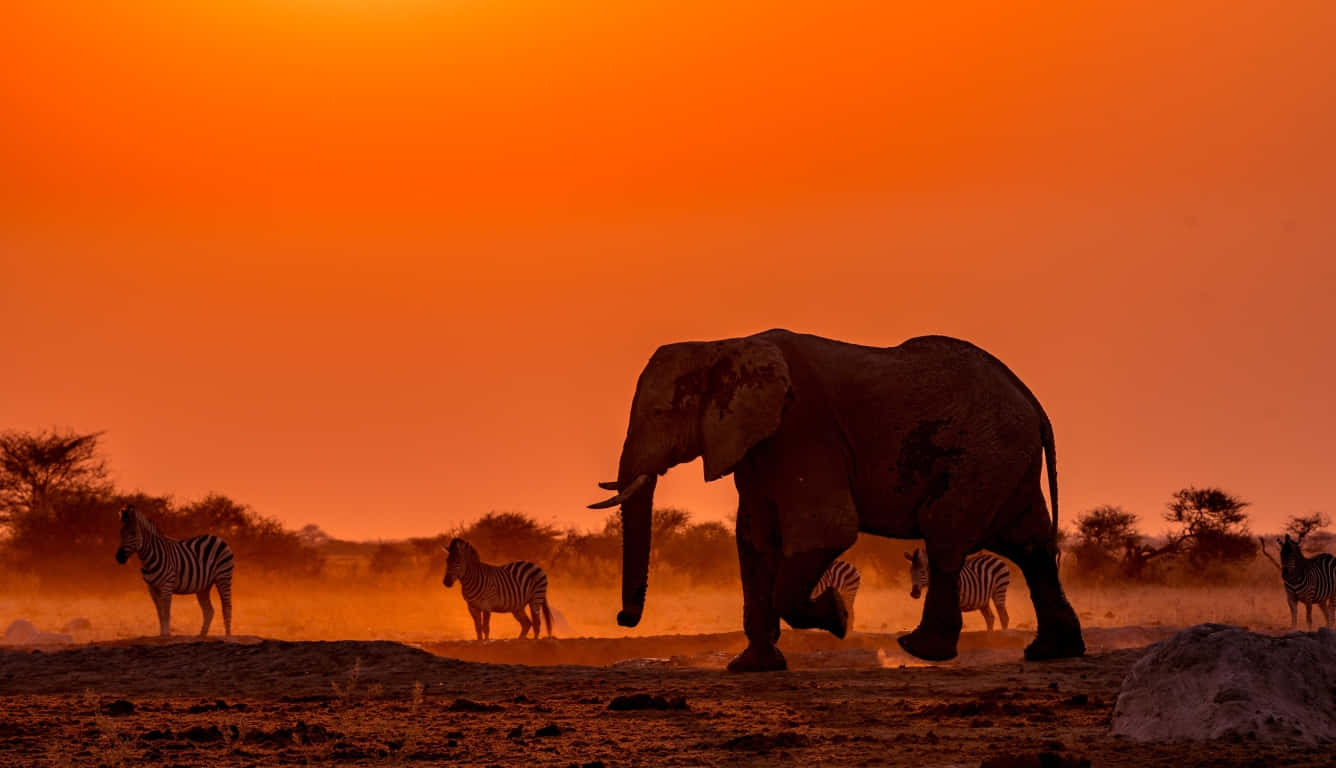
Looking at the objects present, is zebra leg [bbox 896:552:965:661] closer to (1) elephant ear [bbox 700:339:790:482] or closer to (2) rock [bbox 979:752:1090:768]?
(1) elephant ear [bbox 700:339:790:482]

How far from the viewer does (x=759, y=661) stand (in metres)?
16.9

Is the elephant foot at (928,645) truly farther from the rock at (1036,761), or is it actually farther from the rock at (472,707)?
the rock at (1036,761)

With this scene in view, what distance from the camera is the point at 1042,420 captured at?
18.1m

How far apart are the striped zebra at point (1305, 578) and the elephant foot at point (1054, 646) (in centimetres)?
1217

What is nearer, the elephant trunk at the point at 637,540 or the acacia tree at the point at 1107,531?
the elephant trunk at the point at 637,540

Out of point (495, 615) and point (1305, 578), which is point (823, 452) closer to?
point (1305, 578)

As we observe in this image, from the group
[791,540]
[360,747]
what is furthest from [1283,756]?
[791,540]

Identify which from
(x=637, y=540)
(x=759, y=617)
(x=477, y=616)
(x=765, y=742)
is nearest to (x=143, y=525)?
(x=477, y=616)

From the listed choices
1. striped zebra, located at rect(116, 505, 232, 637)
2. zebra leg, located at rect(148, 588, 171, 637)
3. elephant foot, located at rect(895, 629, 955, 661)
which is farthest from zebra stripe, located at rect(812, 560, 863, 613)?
elephant foot, located at rect(895, 629, 955, 661)

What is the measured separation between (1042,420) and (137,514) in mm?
13190

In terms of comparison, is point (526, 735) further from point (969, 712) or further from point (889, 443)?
point (889, 443)

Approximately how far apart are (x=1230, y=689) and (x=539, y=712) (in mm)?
5233

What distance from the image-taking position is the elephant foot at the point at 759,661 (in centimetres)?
1692

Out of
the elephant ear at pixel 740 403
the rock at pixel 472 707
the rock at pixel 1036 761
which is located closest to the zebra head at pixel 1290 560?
the elephant ear at pixel 740 403
